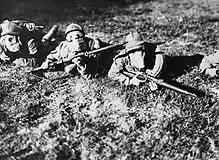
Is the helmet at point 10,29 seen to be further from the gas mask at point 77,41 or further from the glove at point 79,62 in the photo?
the glove at point 79,62

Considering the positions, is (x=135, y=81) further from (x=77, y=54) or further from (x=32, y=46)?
(x=32, y=46)

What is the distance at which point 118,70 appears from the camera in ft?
33.7

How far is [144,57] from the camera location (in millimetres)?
9984

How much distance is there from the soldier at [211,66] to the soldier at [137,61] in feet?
4.78

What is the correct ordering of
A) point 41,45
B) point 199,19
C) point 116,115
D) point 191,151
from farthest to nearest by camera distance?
1. point 199,19
2. point 41,45
3. point 116,115
4. point 191,151

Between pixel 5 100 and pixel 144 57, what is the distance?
14.2 feet

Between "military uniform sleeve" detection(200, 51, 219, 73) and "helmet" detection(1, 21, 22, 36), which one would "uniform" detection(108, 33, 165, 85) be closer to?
"military uniform sleeve" detection(200, 51, 219, 73)

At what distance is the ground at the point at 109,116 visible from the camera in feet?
27.5

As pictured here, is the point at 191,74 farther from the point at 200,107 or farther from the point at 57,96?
the point at 57,96

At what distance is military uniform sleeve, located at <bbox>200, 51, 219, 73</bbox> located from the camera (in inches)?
408

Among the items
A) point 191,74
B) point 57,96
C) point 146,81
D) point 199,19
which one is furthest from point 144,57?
point 199,19

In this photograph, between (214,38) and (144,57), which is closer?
(144,57)

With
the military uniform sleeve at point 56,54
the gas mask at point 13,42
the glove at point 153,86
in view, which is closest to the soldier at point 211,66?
the glove at point 153,86

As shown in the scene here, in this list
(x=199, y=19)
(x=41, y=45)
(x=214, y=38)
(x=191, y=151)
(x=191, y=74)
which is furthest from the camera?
(x=199, y=19)
